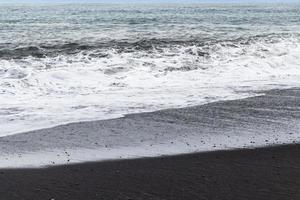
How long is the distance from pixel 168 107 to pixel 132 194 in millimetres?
4553

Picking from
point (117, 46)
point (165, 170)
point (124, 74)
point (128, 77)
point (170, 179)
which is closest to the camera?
point (170, 179)

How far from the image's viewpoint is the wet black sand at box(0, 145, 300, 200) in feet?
16.3

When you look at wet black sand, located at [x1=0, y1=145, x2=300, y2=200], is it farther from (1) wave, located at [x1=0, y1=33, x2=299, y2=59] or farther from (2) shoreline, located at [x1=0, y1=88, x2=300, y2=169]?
(1) wave, located at [x1=0, y1=33, x2=299, y2=59]

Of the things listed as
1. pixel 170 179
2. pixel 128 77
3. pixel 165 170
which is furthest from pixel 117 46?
pixel 170 179

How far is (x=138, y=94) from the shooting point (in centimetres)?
1099

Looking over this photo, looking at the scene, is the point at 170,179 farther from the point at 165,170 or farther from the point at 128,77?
the point at 128,77

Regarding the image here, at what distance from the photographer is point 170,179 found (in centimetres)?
542

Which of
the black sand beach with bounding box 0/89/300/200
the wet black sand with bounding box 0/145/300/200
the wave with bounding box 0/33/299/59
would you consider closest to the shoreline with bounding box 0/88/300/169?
the black sand beach with bounding box 0/89/300/200

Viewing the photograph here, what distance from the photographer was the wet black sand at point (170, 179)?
196 inches

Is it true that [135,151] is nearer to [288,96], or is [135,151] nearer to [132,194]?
[132,194]

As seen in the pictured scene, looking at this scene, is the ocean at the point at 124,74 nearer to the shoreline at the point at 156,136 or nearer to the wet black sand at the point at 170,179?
the shoreline at the point at 156,136

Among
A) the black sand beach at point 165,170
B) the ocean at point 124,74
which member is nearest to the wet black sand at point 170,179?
the black sand beach at point 165,170

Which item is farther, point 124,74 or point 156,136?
Answer: point 124,74

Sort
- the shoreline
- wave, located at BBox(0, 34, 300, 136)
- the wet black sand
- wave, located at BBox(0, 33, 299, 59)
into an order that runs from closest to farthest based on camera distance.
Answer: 1. the wet black sand
2. the shoreline
3. wave, located at BBox(0, 34, 300, 136)
4. wave, located at BBox(0, 33, 299, 59)
